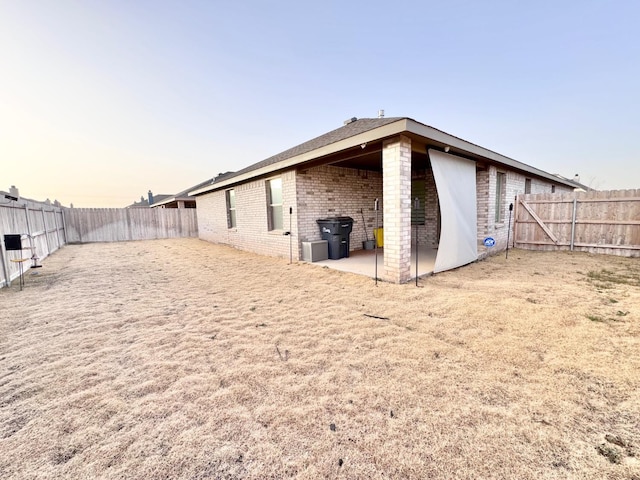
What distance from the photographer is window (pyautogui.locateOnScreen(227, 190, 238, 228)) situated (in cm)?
1074

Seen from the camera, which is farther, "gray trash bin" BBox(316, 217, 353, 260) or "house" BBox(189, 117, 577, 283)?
"gray trash bin" BBox(316, 217, 353, 260)

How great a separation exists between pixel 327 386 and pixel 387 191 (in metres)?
3.53

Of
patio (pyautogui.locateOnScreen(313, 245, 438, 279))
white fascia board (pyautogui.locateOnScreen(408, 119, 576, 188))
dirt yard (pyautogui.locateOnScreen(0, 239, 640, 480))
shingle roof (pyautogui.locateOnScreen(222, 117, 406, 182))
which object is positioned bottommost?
dirt yard (pyautogui.locateOnScreen(0, 239, 640, 480))

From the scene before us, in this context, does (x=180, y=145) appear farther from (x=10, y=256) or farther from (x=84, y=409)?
(x=84, y=409)

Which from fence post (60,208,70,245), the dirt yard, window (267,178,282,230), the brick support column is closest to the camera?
the dirt yard

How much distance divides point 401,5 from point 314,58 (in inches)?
126

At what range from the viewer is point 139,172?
50.4ft

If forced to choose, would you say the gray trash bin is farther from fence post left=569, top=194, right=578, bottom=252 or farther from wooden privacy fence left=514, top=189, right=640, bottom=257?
fence post left=569, top=194, right=578, bottom=252

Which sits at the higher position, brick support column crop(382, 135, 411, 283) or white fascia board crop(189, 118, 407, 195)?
white fascia board crop(189, 118, 407, 195)

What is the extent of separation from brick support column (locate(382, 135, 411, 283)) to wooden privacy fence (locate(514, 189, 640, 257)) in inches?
264

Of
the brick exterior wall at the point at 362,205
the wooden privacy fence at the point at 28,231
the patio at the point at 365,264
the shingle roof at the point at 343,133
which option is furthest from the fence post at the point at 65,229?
the patio at the point at 365,264

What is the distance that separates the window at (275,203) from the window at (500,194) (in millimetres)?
6816

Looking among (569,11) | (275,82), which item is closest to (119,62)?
(275,82)

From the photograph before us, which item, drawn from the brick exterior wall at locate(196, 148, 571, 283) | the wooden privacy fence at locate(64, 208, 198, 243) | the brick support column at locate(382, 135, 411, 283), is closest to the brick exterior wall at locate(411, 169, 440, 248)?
the brick exterior wall at locate(196, 148, 571, 283)
